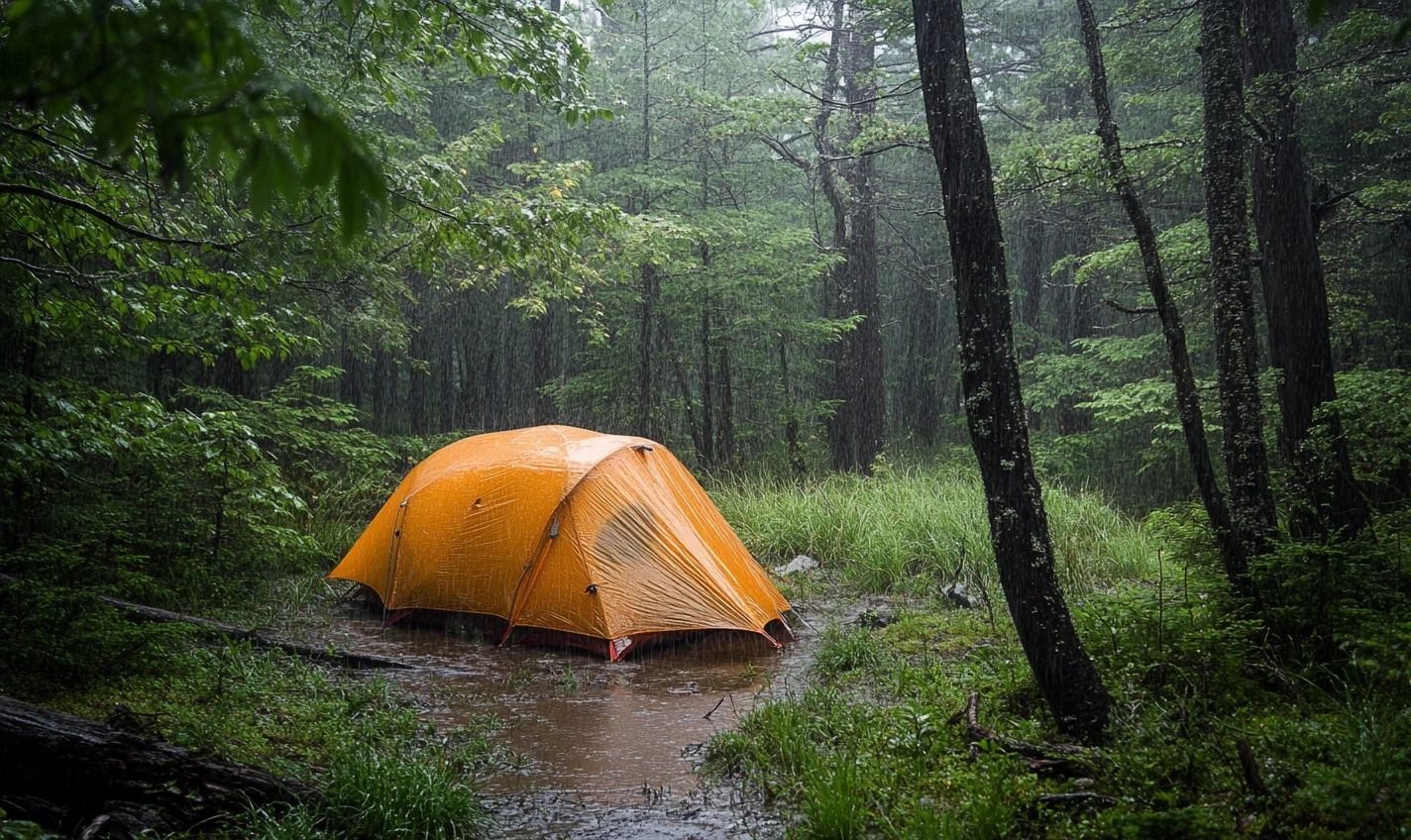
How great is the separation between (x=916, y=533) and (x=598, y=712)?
16.5 ft

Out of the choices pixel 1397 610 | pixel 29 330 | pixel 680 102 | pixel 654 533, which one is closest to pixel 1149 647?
pixel 1397 610

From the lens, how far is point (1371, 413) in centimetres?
571

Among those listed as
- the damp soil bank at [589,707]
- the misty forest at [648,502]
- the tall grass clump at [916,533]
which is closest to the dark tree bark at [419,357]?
the misty forest at [648,502]

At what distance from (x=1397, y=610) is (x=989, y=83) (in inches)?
693

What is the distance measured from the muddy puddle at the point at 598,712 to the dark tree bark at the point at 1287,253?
14.1 feet

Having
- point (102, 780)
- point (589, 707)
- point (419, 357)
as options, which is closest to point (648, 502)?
point (589, 707)

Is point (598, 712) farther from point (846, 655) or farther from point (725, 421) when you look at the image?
point (725, 421)

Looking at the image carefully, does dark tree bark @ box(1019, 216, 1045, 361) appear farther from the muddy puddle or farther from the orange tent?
the muddy puddle

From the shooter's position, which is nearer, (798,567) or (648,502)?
(648,502)

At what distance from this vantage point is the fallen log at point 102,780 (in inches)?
128

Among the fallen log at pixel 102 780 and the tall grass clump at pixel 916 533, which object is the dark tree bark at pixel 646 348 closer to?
the tall grass clump at pixel 916 533

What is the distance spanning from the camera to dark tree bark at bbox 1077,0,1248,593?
17.4 feet

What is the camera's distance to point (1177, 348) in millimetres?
5531

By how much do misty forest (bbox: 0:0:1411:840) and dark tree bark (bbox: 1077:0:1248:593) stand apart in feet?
0.11
